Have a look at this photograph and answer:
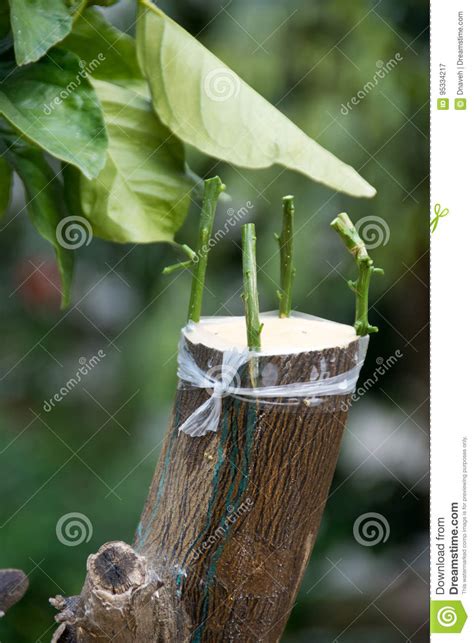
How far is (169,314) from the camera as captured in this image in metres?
1.05

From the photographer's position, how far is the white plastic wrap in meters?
0.63

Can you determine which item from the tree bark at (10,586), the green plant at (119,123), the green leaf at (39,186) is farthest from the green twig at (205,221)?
the tree bark at (10,586)

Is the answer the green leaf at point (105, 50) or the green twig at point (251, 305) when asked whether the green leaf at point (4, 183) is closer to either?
the green leaf at point (105, 50)

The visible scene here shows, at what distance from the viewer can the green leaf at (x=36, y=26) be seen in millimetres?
A: 662

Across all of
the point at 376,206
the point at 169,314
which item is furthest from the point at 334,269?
the point at 169,314

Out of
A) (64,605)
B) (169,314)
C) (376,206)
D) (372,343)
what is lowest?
(64,605)

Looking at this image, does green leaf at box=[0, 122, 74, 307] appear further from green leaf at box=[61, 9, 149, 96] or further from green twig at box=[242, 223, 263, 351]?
green twig at box=[242, 223, 263, 351]

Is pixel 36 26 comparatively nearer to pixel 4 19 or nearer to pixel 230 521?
pixel 4 19

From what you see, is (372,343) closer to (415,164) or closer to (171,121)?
(415,164)

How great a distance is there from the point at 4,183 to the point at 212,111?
0.20m

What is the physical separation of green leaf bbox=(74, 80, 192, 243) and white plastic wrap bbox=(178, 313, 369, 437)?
168 mm
